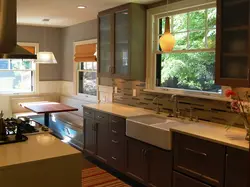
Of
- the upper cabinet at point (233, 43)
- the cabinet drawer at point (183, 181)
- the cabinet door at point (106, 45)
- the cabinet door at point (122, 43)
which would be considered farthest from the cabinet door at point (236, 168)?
the cabinet door at point (106, 45)

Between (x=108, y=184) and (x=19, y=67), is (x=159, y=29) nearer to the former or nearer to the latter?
(x=108, y=184)

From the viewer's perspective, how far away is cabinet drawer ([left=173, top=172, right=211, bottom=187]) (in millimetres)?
2708

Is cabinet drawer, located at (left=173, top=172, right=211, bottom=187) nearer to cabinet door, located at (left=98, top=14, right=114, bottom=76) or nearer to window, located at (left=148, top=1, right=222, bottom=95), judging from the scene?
window, located at (left=148, top=1, right=222, bottom=95)

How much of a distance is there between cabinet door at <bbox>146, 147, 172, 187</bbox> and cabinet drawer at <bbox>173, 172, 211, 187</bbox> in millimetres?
83

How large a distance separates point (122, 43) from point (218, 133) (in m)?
2.06

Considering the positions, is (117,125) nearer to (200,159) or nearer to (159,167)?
(159,167)

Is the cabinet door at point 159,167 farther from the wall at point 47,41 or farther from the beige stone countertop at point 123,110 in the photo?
the wall at point 47,41

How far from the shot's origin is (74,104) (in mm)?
6363

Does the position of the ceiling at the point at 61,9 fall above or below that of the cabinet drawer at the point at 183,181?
above

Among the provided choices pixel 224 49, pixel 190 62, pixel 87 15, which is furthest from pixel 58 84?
pixel 224 49

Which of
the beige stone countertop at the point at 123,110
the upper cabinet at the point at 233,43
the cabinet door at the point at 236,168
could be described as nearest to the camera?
the cabinet door at the point at 236,168

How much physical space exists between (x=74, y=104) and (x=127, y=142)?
2.96m

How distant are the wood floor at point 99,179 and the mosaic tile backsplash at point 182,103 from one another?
1.09 m

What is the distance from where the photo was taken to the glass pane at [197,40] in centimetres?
349
